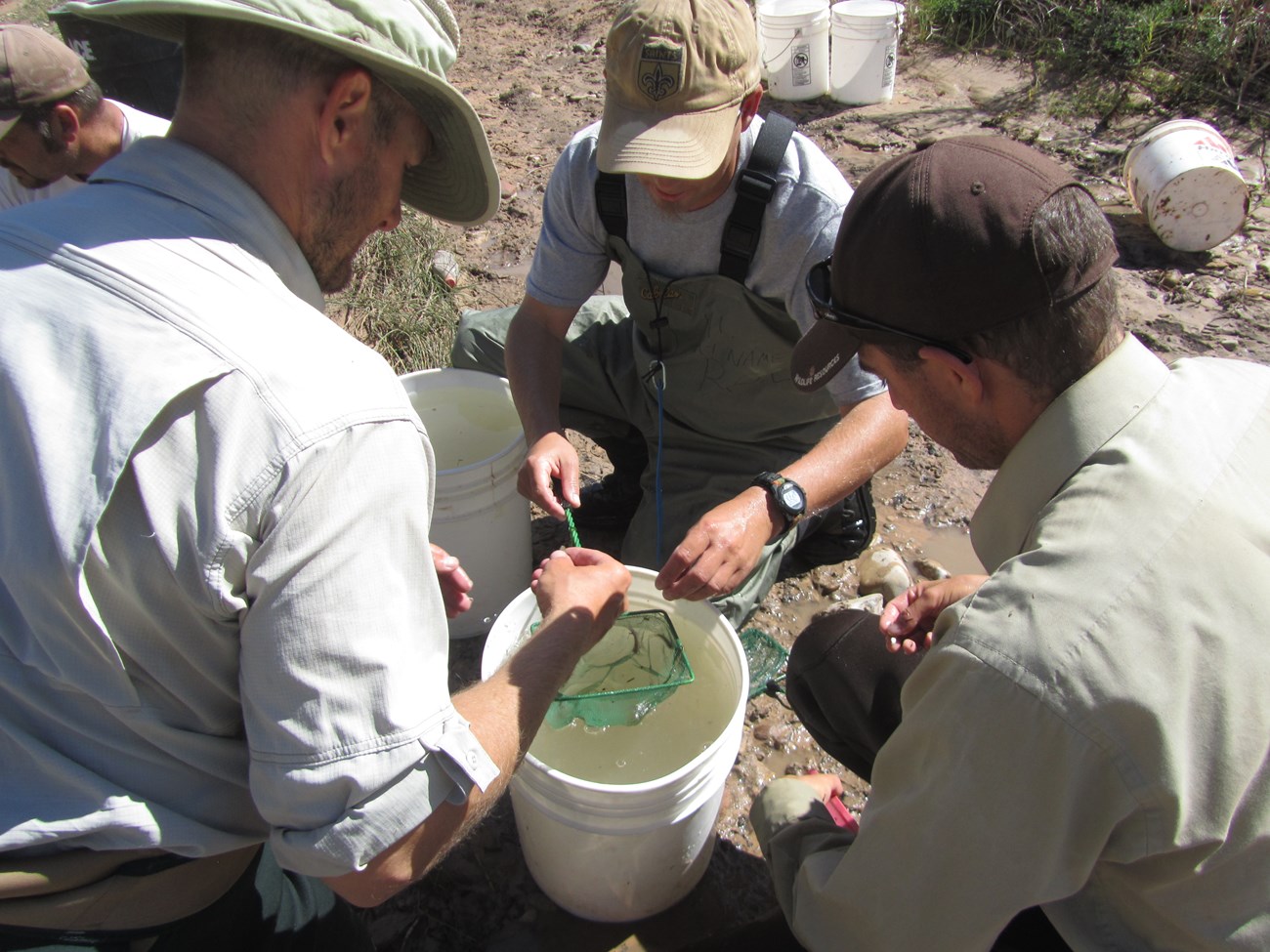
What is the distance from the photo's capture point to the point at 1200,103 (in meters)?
5.05

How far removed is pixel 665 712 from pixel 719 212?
1253mm

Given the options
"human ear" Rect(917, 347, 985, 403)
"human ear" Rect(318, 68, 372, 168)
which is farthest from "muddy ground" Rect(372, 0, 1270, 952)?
"human ear" Rect(318, 68, 372, 168)

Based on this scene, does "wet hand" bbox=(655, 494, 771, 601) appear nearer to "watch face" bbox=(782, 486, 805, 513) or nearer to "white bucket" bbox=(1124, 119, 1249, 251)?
"watch face" bbox=(782, 486, 805, 513)

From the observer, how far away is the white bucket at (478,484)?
241 cm

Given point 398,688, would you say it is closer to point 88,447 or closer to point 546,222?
point 88,447

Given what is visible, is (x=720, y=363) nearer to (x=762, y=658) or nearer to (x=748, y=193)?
(x=748, y=193)

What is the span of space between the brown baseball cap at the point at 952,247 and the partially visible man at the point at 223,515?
627 millimetres

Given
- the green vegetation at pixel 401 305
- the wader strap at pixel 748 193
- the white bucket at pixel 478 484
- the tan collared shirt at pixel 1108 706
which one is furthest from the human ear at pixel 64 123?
the tan collared shirt at pixel 1108 706

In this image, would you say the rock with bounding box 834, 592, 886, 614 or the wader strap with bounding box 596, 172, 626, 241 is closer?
the wader strap with bounding box 596, 172, 626, 241

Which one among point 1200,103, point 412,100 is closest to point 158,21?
point 412,100

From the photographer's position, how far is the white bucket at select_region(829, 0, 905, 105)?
526 centimetres

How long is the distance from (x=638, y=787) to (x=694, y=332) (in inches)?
54.5

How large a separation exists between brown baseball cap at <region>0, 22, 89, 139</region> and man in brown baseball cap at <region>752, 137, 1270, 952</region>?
7.92ft

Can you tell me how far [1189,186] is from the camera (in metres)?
3.95
